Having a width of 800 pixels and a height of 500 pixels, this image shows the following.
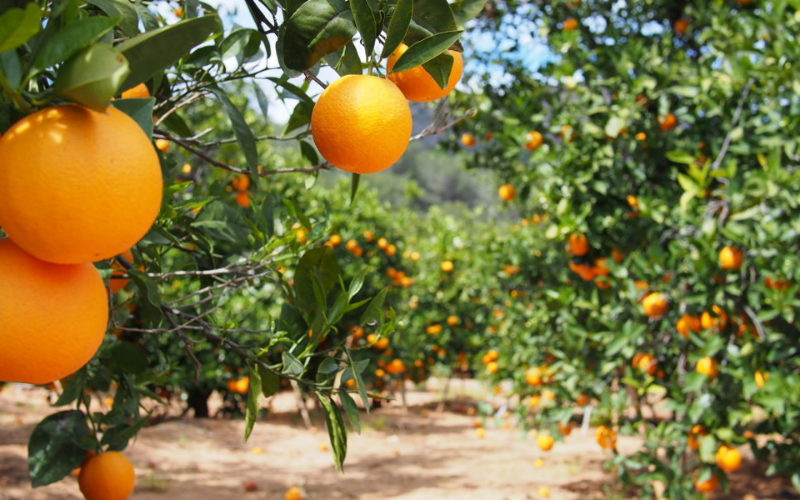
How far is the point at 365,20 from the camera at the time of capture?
764mm

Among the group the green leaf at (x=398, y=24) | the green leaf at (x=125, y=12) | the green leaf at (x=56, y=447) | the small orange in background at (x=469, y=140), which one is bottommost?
the green leaf at (x=56, y=447)

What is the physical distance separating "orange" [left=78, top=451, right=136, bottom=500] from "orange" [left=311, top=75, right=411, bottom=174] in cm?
92

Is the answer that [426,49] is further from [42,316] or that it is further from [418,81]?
[42,316]

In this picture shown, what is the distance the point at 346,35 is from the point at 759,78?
9.22 ft

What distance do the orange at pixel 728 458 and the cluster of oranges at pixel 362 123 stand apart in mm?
2569

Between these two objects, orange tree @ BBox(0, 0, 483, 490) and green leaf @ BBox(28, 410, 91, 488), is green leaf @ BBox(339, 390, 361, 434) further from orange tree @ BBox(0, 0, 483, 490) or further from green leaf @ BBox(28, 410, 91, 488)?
green leaf @ BBox(28, 410, 91, 488)

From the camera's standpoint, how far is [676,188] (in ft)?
11.1

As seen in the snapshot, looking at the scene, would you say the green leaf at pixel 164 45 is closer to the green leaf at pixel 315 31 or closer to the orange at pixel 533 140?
the green leaf at pixel 315 31

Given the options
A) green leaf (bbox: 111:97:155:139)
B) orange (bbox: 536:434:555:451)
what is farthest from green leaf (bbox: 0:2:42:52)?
orange (bbox: 536:434:555:451)

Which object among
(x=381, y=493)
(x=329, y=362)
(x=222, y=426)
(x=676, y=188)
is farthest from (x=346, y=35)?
(x=222, y=426)

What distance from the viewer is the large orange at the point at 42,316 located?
23.8 inches

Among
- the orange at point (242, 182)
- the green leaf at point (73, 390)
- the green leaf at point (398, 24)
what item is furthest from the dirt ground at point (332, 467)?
the green leaf at point (398, 24)

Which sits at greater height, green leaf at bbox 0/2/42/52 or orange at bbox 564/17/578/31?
orange at bbox 564/17/578/31

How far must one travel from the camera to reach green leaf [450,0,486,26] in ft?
2.85
